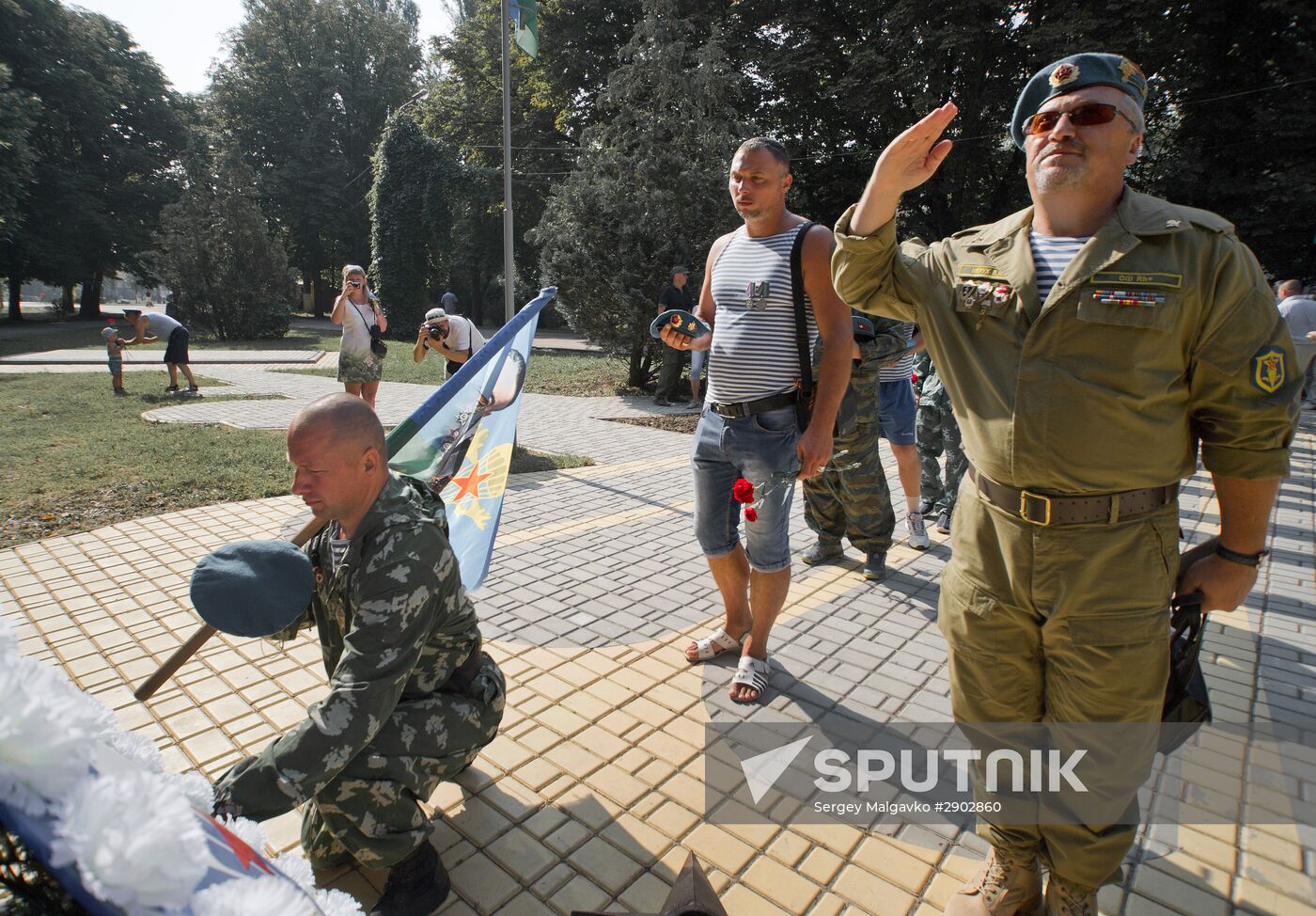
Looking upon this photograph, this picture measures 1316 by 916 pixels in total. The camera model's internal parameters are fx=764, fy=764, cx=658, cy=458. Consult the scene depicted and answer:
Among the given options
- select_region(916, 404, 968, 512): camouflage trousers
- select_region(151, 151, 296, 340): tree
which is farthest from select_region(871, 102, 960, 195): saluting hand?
select_region(151, 151, 296, 340): tree

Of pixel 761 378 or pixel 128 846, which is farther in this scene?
pixel 761 378

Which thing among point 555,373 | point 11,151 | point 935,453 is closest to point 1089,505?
point 935,453

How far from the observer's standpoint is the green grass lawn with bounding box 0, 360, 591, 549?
6.35 m

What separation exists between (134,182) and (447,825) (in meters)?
44.4

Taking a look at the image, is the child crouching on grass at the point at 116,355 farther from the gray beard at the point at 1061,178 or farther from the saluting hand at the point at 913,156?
the gray beard at the point at 1061,178

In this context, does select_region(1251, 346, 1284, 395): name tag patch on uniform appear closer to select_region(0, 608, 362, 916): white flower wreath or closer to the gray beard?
the gray beard

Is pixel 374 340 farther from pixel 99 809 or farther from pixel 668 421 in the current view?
pixel 99 809

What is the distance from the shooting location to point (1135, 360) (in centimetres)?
185

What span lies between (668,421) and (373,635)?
32.4ft

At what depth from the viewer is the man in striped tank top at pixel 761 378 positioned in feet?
10.4

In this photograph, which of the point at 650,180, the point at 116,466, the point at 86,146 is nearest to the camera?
the point at 116,466

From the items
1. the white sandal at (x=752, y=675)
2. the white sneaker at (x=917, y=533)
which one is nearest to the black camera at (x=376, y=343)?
the white sneaker at (x=917, y=533)

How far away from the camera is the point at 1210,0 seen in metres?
15.9

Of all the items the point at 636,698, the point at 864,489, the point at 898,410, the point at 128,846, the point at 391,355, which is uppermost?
the point at 128,846
